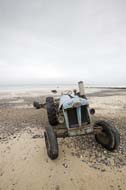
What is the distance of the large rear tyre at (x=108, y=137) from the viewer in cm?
532

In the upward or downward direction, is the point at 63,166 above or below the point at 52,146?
below

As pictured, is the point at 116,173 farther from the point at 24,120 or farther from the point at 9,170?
the point at 24,120

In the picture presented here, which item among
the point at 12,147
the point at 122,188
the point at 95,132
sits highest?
the point at 95,132

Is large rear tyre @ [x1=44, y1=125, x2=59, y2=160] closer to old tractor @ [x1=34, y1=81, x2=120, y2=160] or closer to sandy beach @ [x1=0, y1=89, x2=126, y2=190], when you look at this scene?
old tractor @ [x1=34, y1=81, x2=120, y2=160]

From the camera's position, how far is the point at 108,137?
5.48 metres

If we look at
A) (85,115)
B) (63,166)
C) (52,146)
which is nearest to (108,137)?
(85,115)

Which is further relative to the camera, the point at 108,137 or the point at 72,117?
the point at 72,117

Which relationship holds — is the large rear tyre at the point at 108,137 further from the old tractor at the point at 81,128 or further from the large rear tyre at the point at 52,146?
the large rear tyre at the point at 52,146

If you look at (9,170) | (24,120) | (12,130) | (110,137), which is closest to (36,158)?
(9,170)

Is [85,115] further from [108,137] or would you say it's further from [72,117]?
[108,137]

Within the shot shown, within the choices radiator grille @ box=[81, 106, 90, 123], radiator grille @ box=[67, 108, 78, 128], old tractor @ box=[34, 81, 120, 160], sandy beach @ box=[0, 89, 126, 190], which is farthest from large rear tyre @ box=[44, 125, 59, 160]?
radiator grille @ box=[81, 106, 90, 123]

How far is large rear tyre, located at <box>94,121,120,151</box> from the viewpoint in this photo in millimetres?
5322

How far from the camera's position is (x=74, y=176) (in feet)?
14.3

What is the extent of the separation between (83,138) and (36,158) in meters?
2.02
